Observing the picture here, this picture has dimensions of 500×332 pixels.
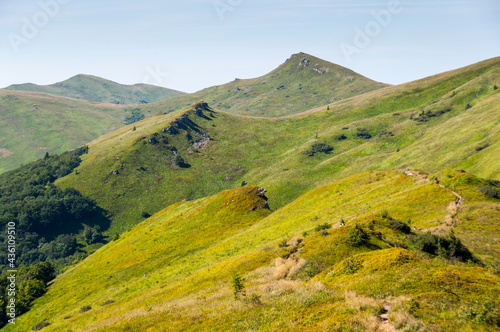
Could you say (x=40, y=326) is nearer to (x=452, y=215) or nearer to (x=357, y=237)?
(x=357, y=237)

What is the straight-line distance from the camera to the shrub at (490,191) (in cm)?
3319

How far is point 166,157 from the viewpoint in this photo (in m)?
190

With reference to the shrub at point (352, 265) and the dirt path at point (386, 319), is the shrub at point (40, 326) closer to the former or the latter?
the shrub at point (352, 265)

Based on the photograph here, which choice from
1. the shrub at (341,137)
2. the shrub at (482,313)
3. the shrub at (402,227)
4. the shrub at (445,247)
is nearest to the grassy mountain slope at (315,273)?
Answer: the shrub at (482,313)

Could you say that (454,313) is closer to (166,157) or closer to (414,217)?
(414,217)

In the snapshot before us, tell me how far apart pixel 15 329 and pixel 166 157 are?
141908 mm

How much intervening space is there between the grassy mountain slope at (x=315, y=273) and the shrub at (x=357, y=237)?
112mm

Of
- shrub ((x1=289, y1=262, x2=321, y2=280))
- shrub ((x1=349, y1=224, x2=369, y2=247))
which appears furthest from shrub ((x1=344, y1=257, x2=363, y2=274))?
shrub ((x1=349, y1=224, x2=369, y2=247))

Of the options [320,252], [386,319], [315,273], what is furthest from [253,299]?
[386,319]

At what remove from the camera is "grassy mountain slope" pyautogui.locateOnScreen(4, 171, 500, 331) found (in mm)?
14328

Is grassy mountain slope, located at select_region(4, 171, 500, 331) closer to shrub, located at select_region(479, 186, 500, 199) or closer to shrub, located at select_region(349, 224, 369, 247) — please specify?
shrub, located at select_region(349, 224, 369, 247)

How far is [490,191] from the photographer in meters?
33.8

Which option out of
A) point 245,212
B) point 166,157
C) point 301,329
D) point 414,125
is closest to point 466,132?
point 414,125

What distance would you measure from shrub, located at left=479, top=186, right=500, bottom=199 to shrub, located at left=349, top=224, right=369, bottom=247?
19515mm
